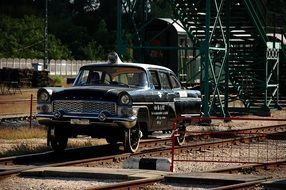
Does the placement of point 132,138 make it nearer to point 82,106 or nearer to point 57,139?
point 82,106

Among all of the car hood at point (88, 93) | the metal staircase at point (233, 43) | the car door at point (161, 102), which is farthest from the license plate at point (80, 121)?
the metal staircase at point (233, 43)

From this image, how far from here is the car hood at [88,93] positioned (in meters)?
15.4

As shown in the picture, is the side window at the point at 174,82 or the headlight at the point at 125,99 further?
the side window at the point at 174,82

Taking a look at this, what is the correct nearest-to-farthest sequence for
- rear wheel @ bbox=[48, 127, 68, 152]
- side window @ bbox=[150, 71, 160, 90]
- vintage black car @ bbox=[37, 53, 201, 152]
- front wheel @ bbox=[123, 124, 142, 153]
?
vintage black car @ bbox=[37, 53, 201, 152] < front wheel @ bbox=[123, 124, 142, 153] < rear wheel @ bbox=[48, 127, 68, 152] < side window @ bbox=[150, 71, 160, 90]

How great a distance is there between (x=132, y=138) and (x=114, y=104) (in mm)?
1302

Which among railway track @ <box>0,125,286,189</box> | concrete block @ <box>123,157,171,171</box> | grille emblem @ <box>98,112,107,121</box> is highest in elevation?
grille emblem @ <box>98,112,107,121</box>

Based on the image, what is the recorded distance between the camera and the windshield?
1700cm

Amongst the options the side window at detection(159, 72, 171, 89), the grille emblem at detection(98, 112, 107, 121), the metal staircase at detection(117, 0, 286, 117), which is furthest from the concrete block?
the metal staircase at detection(117, 0, 286, 117)

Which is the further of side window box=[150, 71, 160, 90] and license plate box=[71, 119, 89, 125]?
side window box=[150, 71, 160, 90]

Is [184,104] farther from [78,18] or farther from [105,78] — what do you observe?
[78,18]

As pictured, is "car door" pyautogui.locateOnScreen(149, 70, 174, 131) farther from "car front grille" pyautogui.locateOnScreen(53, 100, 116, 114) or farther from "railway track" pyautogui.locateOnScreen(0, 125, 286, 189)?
"car front grille" pyautogui.locateOnScreen(53, 100, 116, 114)

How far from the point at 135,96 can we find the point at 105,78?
1436 mm

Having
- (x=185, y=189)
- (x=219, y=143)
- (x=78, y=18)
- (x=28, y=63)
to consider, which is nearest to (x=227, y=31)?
(x=219, y=143)

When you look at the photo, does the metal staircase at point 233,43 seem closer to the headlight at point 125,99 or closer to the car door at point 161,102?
the car door at point 161,102
